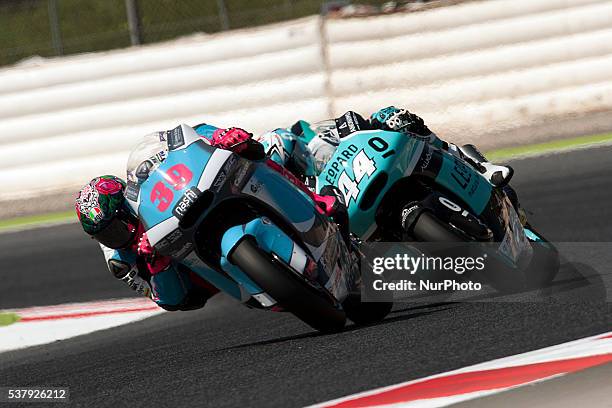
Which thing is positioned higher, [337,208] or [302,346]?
[337,208]

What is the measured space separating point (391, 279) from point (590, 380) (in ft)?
7.49

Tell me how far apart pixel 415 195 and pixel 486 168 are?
695mm

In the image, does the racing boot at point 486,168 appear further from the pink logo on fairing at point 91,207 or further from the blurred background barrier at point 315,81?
the blurred background barrier at point 315,81

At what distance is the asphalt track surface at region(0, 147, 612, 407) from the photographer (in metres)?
4.07

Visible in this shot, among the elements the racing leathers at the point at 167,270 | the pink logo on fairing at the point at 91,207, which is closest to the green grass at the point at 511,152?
the racing leathers at the point at 167,270

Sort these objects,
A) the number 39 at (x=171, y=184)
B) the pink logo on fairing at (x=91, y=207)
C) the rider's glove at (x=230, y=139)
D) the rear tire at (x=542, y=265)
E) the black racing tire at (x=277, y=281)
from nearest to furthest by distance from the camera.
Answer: the black racing tire at (x=277, y=281), the number 39 at (x=171, y=184), the rider's glove at (x=230, y=139), the pink logo on fairing at (x=91, y=207), the rear tire at (x=542, y=265)

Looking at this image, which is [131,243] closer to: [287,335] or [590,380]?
[287,335]

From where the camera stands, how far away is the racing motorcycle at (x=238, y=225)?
183 inches

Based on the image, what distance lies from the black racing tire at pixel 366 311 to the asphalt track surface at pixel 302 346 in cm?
6

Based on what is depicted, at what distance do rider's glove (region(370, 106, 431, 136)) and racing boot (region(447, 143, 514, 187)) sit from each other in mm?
244

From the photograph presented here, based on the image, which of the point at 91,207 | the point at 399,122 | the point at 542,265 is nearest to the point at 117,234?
the point at 91,207

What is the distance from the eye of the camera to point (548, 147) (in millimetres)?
10352

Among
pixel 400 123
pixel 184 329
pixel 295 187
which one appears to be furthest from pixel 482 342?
pixel 184 329

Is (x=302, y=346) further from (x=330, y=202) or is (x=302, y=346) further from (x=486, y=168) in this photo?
(x=486, y=168)
